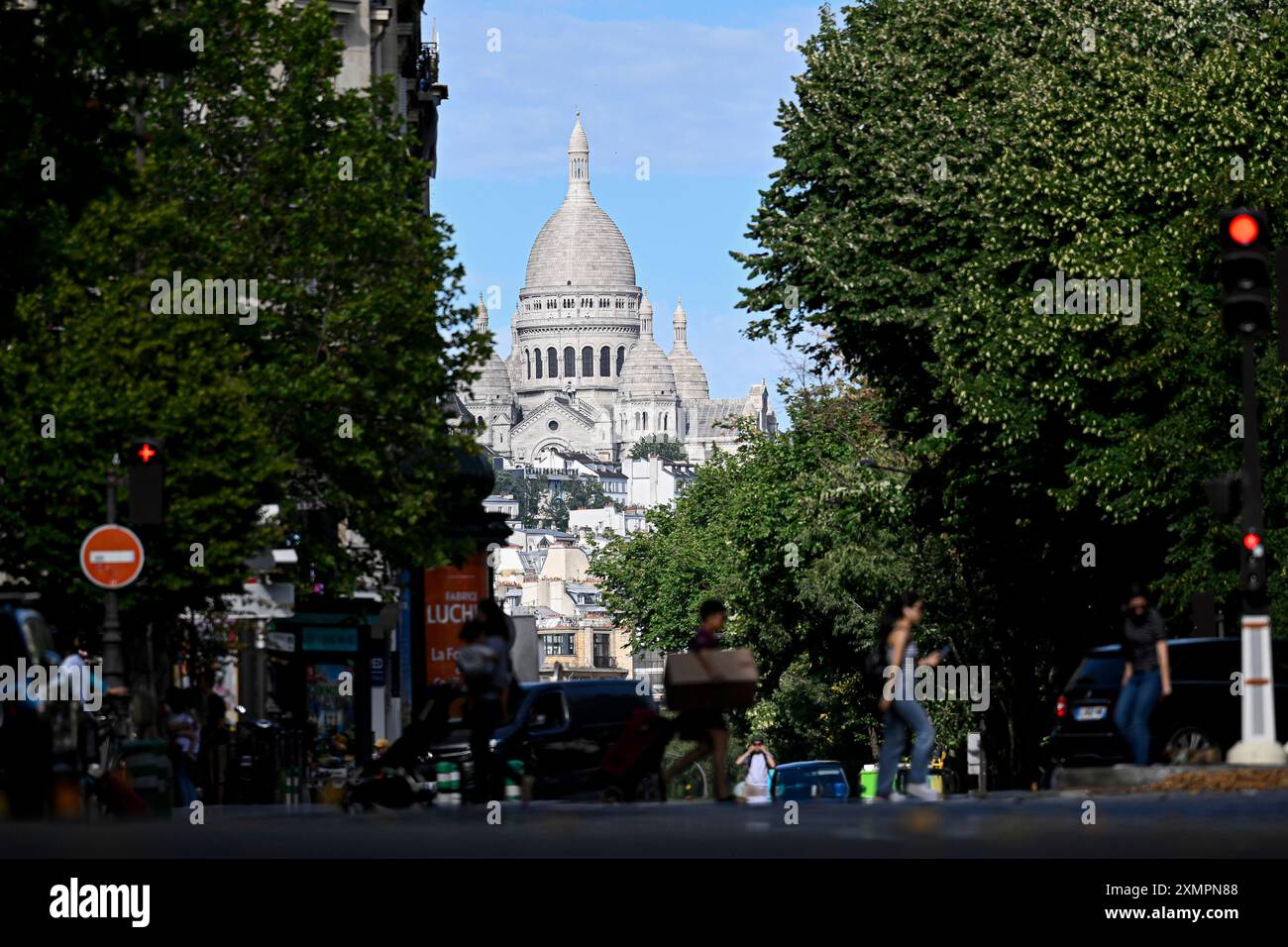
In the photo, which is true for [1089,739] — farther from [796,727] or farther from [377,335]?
[796,727]

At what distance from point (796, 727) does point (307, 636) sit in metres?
41.5

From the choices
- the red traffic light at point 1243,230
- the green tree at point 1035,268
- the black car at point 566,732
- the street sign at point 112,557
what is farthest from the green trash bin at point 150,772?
the green tree at point 1035,268

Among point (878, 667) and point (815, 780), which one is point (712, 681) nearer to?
point (878, 667)

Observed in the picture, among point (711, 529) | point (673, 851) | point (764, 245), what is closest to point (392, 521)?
point (764, 245)

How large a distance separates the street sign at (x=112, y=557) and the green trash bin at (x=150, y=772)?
11.6 ft

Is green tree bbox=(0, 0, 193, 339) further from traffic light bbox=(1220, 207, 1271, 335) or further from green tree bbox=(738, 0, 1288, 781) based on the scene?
green tree bbox=(738, 0, 1288, 781)

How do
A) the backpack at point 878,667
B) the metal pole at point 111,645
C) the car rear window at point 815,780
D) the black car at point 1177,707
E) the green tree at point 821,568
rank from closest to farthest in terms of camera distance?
the backpack at point 878,667 < the black car at point 1177,707 < the metal pole at point 111,645 < the car rear window at point 815,780 < the green tree at point 821,568

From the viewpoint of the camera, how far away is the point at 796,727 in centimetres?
8331

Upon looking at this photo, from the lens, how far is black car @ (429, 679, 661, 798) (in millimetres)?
30078

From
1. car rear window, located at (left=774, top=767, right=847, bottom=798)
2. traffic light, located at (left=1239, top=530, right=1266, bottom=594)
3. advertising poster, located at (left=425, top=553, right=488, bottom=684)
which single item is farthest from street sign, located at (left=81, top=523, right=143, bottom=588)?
car rear window, located at (left=774, top=767, right=847, bottom=798)

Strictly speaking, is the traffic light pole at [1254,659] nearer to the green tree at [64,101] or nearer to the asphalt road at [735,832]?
the asphalt road at [735,832]

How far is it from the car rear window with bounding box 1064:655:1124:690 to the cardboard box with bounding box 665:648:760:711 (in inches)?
248

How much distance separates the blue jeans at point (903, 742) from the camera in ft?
69.9
